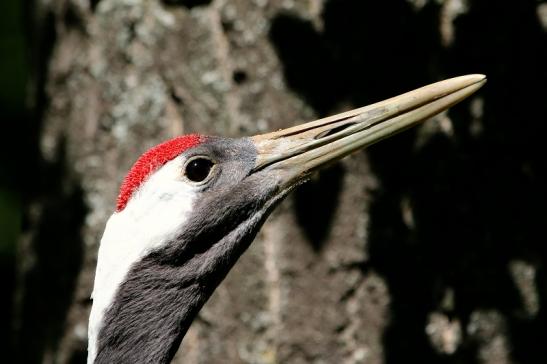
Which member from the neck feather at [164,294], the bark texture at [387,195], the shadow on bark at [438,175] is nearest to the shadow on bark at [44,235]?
the bark texture at [387,195]

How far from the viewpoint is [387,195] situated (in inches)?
157

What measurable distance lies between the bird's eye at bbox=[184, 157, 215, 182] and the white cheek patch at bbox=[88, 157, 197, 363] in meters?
0.04

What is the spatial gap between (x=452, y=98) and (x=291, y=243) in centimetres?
105

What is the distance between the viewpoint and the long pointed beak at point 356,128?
3367 millimetres

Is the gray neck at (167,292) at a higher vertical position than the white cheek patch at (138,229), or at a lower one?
lower

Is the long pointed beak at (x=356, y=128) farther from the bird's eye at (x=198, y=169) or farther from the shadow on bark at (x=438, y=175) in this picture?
the shadow on bark at (x=438, y=175)

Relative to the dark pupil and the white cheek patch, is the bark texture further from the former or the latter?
the white cheek patch

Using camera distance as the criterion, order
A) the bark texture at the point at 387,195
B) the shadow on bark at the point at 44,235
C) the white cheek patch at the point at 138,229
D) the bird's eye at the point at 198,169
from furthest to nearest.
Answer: the shadow on bark at the point at 44,235, the bark texture at the point at 387,195, the bird's eye at the point at 198,169, the white cheek patch at the point at 138,229

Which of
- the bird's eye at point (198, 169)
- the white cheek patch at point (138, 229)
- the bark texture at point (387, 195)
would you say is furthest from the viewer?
the bark texture at point (387, 195)

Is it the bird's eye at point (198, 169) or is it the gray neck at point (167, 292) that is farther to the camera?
the bird's eye at point (198, 169)

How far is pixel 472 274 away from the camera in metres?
3.97

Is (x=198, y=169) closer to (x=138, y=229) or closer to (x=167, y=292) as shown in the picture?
(x=138, y=229)

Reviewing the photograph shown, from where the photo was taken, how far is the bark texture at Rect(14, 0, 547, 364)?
3.93 meters

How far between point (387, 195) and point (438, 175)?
0.82 ft
